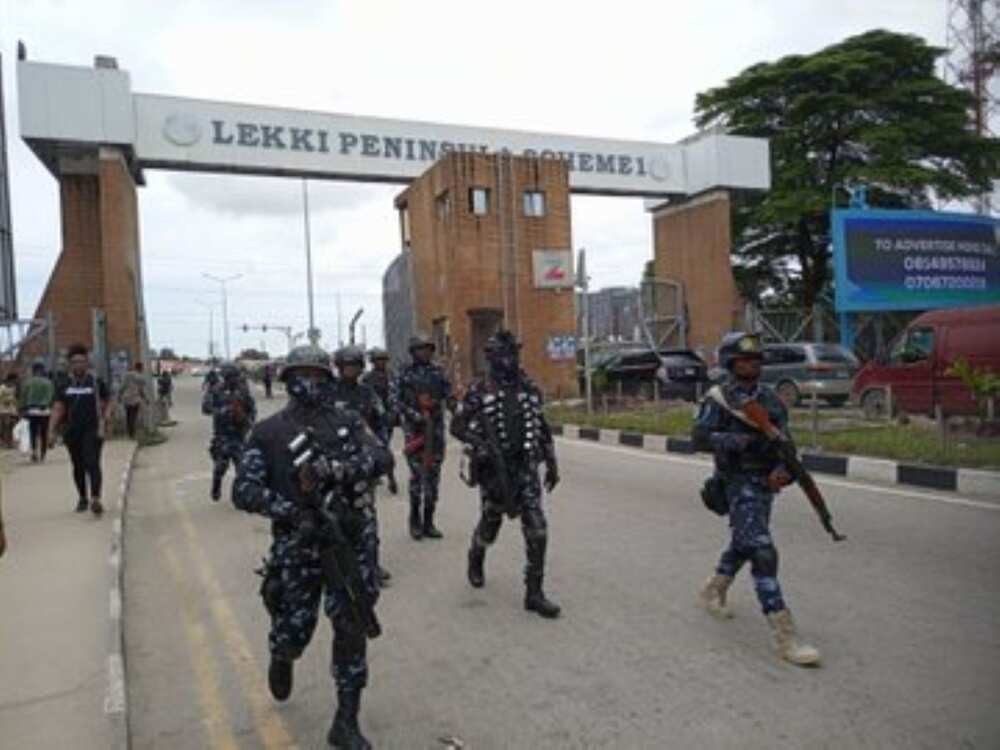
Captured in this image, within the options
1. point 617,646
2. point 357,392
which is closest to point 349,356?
point 357,392

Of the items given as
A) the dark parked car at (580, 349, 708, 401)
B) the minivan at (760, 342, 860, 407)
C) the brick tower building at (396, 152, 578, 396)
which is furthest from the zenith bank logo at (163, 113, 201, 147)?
the minivan at (760, 342, 860, 407)

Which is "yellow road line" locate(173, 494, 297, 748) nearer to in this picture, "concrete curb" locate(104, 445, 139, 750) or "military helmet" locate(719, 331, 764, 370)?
"concrete curb" locate(104, 445, 139, 750)

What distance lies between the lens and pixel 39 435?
57.4 feet

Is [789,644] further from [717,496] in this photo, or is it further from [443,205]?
[443,205]

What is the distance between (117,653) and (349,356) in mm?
2291

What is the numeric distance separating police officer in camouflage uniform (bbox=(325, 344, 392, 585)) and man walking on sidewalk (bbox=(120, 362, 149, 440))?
12.4 meters

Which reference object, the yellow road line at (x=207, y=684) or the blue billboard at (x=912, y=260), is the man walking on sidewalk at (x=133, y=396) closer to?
the yellow road line at (x=207, y=684)

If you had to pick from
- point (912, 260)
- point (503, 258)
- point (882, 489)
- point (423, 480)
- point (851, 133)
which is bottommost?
point (882, 489)

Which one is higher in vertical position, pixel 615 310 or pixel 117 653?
pixel 615 310

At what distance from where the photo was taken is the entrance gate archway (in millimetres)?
23234

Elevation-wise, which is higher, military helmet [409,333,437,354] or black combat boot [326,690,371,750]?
military helmet [409,333,437,354]

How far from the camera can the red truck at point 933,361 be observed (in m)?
14.1

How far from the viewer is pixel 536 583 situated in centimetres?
614

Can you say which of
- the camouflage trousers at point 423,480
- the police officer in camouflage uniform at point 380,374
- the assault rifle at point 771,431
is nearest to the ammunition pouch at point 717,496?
the assault rifle at point 771,431
